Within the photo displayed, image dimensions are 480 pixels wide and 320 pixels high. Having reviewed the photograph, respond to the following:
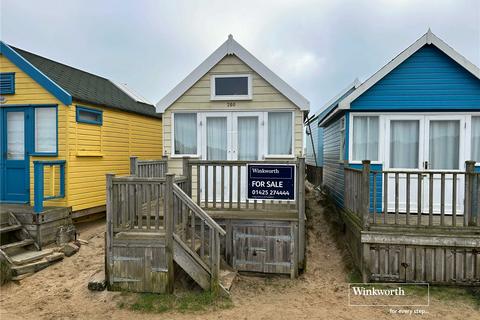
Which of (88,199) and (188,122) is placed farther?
(88,199)

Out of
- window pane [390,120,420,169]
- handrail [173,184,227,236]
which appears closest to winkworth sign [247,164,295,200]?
handrail [173,184,227,236]

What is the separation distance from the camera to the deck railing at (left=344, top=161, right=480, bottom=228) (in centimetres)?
521

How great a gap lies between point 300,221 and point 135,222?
2.99 meters

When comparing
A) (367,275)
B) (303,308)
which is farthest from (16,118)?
(367,275)

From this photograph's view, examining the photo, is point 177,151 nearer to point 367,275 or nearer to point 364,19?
point 367,275

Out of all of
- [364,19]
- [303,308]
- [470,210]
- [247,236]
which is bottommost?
[303,308]

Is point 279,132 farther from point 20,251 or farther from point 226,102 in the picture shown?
point 20,251

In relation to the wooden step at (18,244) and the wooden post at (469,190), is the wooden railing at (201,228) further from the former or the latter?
the wooden post at (469,190)

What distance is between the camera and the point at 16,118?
8039 millimetres

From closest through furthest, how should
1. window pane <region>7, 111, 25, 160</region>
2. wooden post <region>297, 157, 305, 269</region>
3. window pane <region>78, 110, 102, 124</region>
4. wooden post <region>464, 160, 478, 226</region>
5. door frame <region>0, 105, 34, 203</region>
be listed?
wooden post <region>464, 160, 478, 226</region>
wooden post <region>297, 157, 305, 269</region>
door frame <region>0, 105, 34, 203</region>
window pane <region>7, 111, 25, 160</region>
window pane <region>78, 110, 102, 124</region>

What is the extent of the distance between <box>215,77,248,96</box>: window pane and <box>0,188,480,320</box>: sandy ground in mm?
4156

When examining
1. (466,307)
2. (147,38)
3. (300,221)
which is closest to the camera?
(466,307)

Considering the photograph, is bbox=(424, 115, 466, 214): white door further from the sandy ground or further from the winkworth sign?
the winkworth sign

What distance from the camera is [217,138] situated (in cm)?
768
